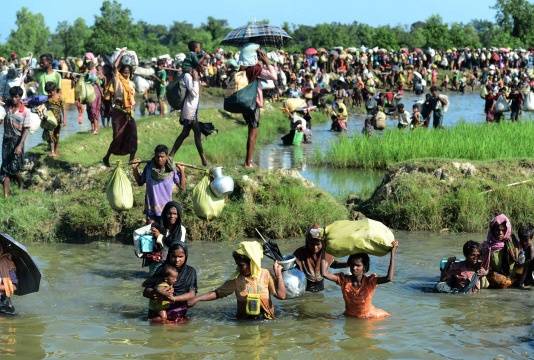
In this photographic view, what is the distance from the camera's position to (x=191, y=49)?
10.6 meters

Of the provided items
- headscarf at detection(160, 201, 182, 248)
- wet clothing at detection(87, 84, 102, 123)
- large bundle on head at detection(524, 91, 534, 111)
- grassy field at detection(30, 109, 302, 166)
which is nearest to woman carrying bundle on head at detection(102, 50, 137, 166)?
grassy field at detection(30, 109, 302, 166)

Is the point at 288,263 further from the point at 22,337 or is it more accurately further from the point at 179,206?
the point at 22,337

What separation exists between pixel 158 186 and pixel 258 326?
1793mm

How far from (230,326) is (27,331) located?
1450 millimetres

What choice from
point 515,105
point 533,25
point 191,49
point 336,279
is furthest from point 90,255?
point 533,25

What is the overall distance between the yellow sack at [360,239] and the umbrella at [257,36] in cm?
466

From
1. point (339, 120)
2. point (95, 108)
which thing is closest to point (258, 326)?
point (95, 108)

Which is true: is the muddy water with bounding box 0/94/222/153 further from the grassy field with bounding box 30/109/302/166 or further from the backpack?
the backpack

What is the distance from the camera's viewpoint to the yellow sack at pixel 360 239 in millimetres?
6883

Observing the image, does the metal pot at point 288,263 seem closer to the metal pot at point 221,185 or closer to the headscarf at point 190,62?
the metal pot at point 221,185

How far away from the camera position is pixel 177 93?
10.4m

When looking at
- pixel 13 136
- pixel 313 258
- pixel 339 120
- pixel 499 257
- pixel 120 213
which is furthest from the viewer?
pixel 339 120

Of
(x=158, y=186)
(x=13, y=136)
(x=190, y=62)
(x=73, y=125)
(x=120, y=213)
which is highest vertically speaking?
(x=190, y=62)

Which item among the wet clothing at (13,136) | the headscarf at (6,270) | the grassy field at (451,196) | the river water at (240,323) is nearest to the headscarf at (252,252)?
the river water at (240,323)
